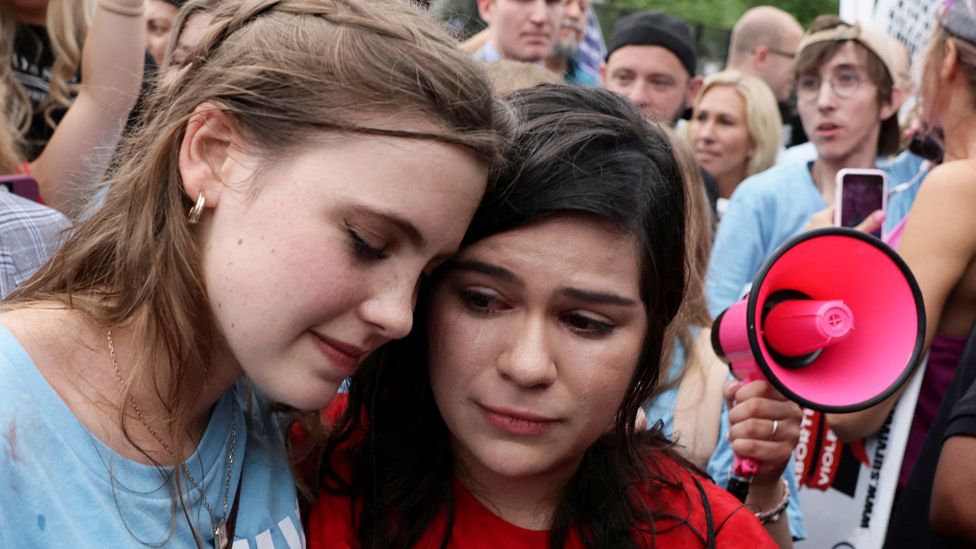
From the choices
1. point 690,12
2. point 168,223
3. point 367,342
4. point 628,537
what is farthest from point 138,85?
point 690,12

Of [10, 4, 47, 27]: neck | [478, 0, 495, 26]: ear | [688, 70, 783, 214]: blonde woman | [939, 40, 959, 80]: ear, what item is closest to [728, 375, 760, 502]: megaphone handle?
[939, 40, 959, 80]: ear

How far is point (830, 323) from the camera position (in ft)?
7.13

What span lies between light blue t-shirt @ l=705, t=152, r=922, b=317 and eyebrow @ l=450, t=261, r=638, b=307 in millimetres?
2412

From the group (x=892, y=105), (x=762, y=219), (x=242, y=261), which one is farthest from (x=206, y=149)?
(x=892, y=105)

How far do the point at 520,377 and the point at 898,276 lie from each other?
82 centimetres

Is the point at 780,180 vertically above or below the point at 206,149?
below

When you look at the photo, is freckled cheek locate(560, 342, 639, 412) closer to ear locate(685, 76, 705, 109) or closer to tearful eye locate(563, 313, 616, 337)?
tearful eye locate(563, 313, 616, 337)

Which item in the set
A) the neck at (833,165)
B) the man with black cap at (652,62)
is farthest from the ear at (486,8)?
the neck at (833,165)

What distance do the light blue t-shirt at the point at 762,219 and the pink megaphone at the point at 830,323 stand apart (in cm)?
205

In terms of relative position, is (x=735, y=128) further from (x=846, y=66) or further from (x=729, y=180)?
(x=846, y=66)

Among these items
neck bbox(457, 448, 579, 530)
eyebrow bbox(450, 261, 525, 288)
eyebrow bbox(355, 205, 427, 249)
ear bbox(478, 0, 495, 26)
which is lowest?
neck bbox(457, 448, 579, 530)

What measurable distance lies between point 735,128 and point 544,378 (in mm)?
4693

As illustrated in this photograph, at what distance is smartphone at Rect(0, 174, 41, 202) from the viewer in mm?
2572

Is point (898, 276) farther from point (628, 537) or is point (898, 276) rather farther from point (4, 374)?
point (4, 374)
